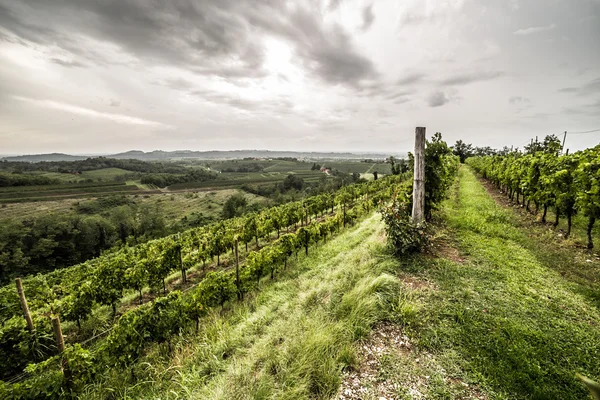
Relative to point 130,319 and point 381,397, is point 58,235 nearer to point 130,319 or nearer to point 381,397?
point 130,319

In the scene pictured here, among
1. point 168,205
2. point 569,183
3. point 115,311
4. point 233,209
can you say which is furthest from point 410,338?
point 168,205

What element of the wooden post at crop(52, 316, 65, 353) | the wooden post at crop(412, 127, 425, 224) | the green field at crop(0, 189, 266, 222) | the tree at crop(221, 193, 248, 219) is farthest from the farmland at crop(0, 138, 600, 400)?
the green field at crop(0, 189, 266, 222)

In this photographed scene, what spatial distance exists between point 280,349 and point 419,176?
651 centimetres

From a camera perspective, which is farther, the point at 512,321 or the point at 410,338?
the point at 512,321

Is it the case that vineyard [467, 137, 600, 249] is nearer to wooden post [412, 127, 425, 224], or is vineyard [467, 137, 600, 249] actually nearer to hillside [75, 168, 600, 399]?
hillside [75, 168, 600, 399]

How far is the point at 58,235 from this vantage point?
162ft

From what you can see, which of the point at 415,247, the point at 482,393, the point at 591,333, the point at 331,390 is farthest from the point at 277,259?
the point at 591,333

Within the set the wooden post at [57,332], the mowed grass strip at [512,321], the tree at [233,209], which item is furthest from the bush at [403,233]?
the tree at [233,209]

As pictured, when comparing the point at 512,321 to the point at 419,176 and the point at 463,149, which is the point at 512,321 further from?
the point at 463,149

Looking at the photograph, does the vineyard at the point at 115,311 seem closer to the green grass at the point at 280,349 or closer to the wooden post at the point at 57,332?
the wooden post at the point at 57,332

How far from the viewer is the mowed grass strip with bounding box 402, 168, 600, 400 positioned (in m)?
3.99

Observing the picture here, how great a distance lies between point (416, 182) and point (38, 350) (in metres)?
12.9

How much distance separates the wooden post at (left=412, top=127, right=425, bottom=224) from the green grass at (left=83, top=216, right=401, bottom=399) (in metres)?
2.13

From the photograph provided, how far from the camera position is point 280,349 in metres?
4.94
